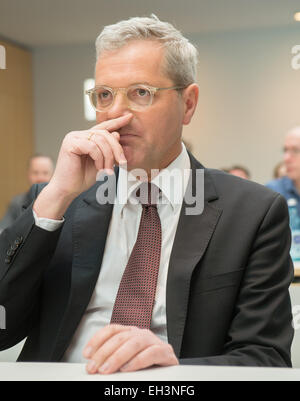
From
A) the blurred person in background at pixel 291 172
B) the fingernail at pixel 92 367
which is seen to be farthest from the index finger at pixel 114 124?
the blurred person in background at pixel 291 172

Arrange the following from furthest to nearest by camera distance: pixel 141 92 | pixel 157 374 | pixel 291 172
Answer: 1. pixel 291 172
2. pixel 141 92
3. pixel 157 374

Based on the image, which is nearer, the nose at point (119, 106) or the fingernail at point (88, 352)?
the fingernail at point (88, 352)

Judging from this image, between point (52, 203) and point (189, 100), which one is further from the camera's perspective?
point (189, 100)

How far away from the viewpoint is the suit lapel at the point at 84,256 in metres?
1.21

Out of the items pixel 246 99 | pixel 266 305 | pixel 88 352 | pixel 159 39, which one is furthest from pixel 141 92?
pixel 246 99

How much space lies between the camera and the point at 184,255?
124cm

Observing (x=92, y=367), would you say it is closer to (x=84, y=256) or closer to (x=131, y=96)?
(x=84, y=256)

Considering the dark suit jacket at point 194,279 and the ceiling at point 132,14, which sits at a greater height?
the ceiling at point 132,14

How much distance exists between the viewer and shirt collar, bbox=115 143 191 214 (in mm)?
1316

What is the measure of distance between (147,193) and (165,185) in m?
0.04

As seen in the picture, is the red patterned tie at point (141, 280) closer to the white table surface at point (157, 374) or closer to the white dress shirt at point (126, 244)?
the white dress shirt at point (126, 244)

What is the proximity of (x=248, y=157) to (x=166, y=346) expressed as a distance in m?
6.49

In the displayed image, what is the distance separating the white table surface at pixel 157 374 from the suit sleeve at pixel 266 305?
0.33 m

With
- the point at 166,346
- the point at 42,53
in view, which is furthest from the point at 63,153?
the point at 42,53
